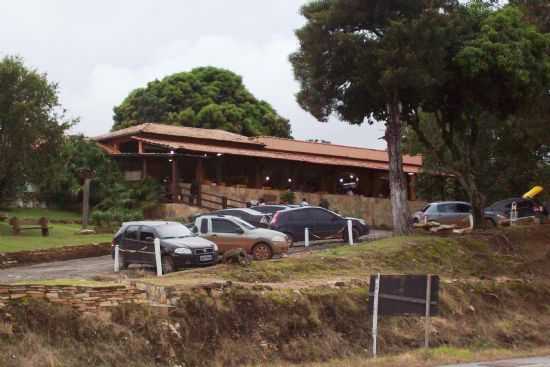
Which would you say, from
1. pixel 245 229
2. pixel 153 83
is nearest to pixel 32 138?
pixel 245 229

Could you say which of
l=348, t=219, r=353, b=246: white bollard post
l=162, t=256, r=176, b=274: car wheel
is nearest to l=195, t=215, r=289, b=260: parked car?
l=162, t=256, r=176, b=274: car wheel

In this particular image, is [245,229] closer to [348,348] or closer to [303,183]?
[348,348]

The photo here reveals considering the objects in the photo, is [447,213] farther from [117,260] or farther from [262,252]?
[117,260]

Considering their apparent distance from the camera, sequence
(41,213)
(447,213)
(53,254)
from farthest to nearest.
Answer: (41,213), (447,213), (53,254)

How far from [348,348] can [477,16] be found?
634 inches

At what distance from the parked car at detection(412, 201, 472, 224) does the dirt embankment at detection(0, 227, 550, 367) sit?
27.0ft

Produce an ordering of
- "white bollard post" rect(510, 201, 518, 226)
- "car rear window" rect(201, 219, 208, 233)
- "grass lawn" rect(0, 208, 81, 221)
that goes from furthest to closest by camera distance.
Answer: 1. "grass lawn" rect(0, 208, 81, 221)
2. "white bollard post" rect(510, 201, 518, 226)
3. "car rear window" rect(201, 219, 208, 233)

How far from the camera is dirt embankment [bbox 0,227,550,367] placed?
15.9 metres

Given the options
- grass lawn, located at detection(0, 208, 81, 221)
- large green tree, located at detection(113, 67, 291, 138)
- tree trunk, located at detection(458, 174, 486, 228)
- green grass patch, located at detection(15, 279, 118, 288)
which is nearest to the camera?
green grass patch, located at detection(15, 279, 118, 288)

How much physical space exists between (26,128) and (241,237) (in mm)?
13808

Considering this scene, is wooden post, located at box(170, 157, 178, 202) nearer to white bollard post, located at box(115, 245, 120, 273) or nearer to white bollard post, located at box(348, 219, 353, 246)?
white bollard post, located at box(348, 219, 353, 246)

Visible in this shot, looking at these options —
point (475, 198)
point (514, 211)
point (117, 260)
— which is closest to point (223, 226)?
point (117, 260)

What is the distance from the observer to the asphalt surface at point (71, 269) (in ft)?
74.5

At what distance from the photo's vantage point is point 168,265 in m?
22.8
